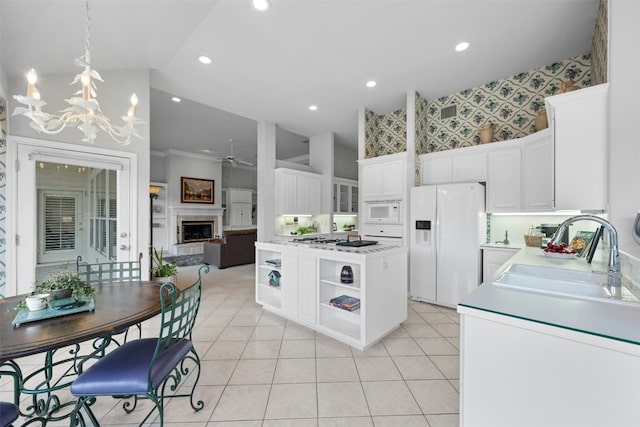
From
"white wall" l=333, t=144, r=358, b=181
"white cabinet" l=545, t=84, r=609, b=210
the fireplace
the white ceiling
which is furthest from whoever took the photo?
the fireplace

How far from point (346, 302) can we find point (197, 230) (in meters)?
7.62

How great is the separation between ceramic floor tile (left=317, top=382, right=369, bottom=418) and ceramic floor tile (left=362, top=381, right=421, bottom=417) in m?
0.05

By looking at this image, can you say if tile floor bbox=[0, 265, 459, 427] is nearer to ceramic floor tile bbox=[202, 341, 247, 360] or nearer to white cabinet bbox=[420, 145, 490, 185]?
ceramic floor tile bbox=[202, 341, 247, 360]

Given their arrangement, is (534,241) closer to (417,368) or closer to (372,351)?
(417,368)

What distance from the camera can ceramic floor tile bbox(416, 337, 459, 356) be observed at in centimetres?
248

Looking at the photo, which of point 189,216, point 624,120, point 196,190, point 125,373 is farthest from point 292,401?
point 196,190

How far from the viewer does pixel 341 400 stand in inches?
73.0

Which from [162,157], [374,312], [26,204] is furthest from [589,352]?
[162,157]

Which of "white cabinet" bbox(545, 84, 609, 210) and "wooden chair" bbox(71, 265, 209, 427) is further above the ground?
"white cabinet" bbox(545, 84, 609, 210)

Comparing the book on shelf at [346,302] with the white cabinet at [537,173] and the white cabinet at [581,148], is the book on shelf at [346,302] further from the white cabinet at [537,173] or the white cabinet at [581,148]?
the white cabinet at [537,173]

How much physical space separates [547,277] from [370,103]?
12.3ft

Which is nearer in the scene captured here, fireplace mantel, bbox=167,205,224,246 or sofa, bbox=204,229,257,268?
sofa, bbox=204,229,257,268

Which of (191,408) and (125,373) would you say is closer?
(125,373)

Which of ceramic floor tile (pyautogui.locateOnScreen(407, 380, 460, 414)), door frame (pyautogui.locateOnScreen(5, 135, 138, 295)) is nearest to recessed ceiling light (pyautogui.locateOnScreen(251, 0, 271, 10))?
door frame (pyautogui.locateOnScreen(5, 135, 138, 295))
